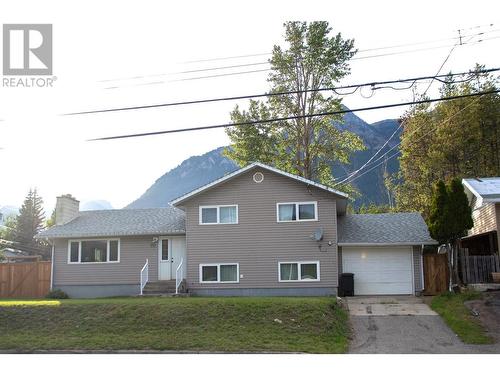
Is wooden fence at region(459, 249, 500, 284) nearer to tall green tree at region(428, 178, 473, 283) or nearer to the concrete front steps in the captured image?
tall green tree at region(428, 178, 473, 283)

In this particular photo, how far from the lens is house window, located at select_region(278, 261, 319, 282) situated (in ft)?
79.6

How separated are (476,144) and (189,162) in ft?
457

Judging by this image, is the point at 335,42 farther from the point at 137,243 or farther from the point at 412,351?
the point at 412,351

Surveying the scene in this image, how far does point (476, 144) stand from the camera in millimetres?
34344

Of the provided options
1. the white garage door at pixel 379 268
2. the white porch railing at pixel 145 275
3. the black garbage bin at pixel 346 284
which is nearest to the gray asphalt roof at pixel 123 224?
the white porch railing at pixel 145 275

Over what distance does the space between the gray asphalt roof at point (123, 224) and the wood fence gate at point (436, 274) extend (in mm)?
11511

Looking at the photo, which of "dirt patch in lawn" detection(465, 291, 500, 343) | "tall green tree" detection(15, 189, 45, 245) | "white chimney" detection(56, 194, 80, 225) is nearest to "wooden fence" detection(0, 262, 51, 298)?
"white chimney" detection(56, 194, 80, 225)

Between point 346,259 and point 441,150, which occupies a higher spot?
point 441,150

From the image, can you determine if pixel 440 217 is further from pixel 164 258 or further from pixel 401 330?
pixel 164 258

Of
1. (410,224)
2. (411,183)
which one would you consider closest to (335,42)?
(411,183)

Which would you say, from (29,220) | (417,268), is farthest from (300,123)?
(29,220)

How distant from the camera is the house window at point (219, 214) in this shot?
2511 cm

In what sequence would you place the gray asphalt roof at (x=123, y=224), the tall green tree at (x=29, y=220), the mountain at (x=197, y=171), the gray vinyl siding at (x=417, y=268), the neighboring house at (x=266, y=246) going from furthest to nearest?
the mountain at (x=197, y=171) → the tall green tree at (x=29, y=220) → the gray asphalt roof at (x=123, y=224) → the gray vinyl siding at (x=417, y=268) → the neighboring house at (x=266, y=246)

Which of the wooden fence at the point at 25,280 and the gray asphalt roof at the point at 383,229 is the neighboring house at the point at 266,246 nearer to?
the gray asphalt roof at the point at 383,229
